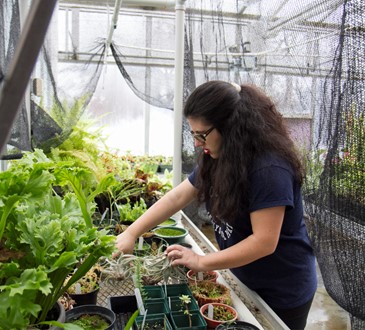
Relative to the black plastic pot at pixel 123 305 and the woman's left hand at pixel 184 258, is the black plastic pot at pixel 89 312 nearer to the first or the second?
the black plastic pot at pixel 123 305

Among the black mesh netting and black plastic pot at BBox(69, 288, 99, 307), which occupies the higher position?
the black mesh netting

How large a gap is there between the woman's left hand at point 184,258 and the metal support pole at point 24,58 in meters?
1.05

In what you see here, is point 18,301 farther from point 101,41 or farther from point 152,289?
point 101,41

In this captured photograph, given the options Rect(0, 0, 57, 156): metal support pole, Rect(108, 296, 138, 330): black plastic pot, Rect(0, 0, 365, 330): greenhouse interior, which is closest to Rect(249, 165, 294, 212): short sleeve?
Rect(0, 0, 365, 330): greenhouse interior

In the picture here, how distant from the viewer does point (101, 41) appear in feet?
13.0

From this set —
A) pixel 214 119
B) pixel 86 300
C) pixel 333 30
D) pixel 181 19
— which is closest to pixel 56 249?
pixel 86 300

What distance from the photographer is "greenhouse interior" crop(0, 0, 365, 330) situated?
0.80 metres

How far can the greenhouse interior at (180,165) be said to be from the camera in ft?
2.63

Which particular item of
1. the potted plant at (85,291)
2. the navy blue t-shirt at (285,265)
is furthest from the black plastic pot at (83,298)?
→ the navy blue t-shirt at (285,265)

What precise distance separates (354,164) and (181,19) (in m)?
1.79

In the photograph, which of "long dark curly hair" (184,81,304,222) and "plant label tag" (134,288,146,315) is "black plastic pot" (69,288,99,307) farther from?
"long dark curly hair" (184,81,304,222)

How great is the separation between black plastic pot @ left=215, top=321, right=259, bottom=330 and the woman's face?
0.58 meters

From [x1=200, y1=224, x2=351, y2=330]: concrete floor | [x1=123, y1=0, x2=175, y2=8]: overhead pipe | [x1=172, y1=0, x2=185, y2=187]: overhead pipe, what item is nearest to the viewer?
[x1=172, y1=0, x2=185, y2=187]: overhead pipe

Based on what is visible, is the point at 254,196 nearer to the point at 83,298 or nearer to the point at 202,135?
the point at 202,135
